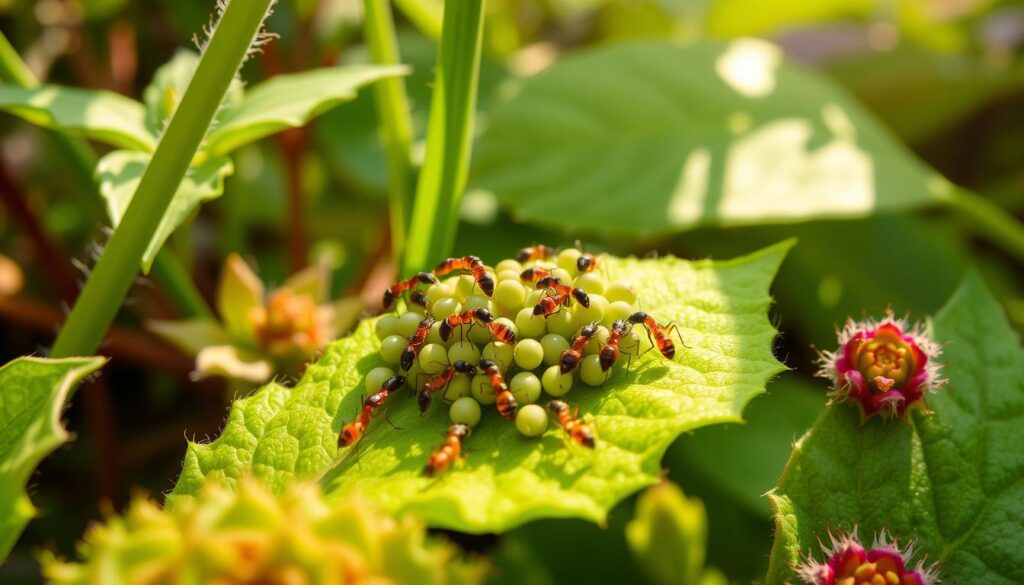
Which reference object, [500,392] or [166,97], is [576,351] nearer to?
[500,392]

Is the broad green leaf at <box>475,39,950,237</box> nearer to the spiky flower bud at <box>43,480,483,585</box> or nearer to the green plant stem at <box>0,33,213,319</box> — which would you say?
the green plant stem at <box>0,33,213,319</box>

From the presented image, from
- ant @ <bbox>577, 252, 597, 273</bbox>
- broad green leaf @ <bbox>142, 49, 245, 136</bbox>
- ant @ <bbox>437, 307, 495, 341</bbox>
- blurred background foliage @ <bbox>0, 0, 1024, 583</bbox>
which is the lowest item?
blurred background foliage @ <bbox>0, 0, 1024, 583</bbox>

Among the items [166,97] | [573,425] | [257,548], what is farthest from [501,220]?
[257,548]

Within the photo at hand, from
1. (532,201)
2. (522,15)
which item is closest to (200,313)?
(532,201)

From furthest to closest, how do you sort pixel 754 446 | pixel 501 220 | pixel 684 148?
pixel 501 220 → pixel 684 148 → pixel 754 446

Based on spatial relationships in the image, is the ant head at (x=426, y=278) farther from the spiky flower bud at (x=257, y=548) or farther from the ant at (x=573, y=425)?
the spiky flower bud at (x=257, y=548)

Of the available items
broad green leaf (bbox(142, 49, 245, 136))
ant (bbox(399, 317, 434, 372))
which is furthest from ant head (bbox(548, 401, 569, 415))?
broad green leaf (bbox(142, 49, 245, 136))

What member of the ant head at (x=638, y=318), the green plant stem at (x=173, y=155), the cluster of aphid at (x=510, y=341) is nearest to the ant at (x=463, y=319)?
the cluster of aphid at (x=510, y=341)
